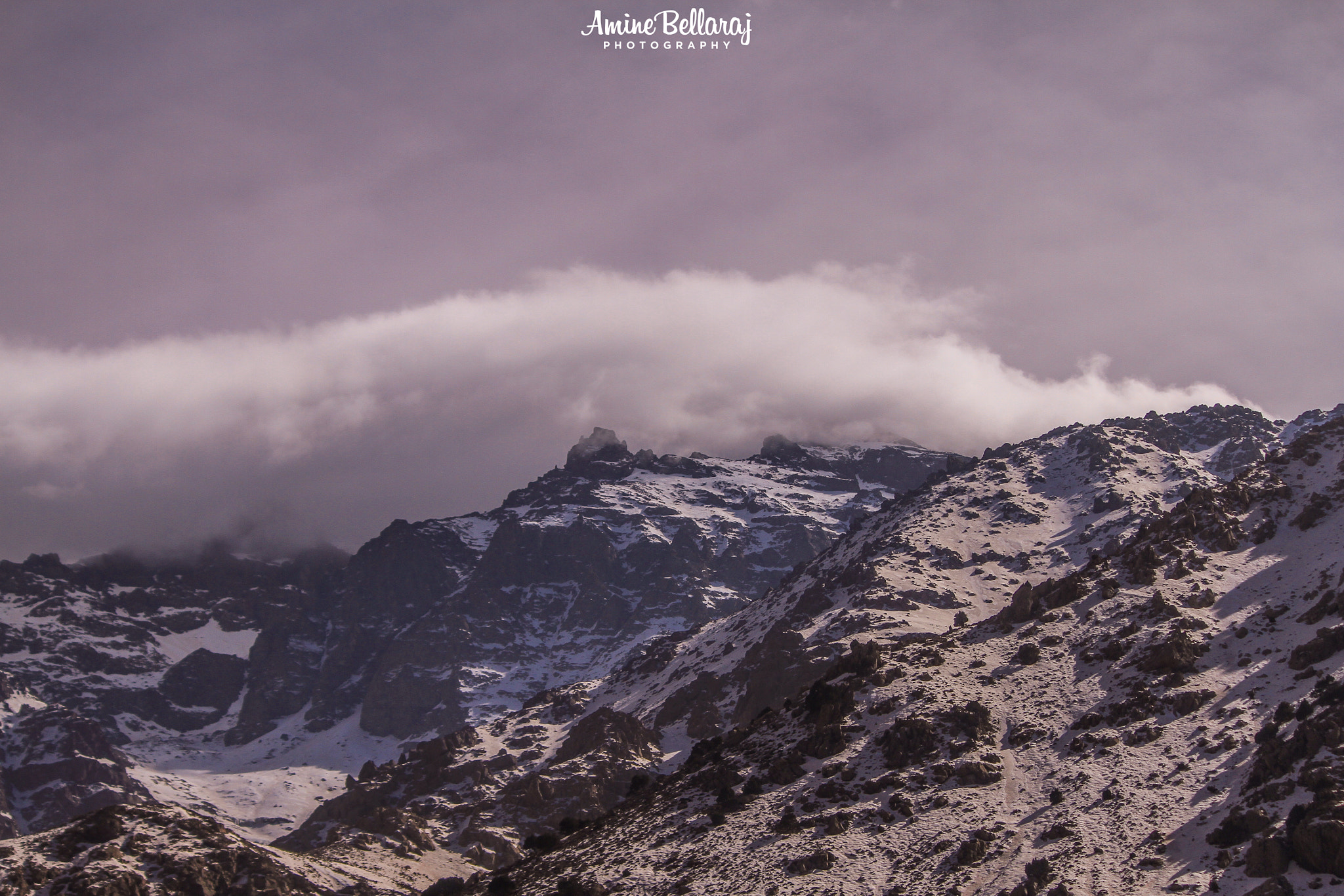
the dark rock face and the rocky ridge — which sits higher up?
the rocky ridge

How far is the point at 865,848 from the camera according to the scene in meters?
119

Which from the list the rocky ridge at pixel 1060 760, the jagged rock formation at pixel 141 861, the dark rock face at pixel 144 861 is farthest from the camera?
the dark rock face at pixel 144 861

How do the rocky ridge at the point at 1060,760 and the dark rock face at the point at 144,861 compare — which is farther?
the dark rock face at the point at 144,861

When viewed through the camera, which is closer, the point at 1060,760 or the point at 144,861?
the point at 1060,760

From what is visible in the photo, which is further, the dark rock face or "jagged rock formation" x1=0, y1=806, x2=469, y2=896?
the dark rock face

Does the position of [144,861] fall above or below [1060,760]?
below

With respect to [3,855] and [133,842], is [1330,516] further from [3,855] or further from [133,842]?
[3,855]

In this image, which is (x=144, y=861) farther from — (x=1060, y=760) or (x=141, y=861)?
(x=1060, y=760)

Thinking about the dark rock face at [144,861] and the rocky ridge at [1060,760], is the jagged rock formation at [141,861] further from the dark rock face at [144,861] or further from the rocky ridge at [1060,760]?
the rocky ridge at [1060,760]

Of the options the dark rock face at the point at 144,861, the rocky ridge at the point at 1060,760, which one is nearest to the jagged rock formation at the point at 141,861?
the dark rock face at the point at 144,861

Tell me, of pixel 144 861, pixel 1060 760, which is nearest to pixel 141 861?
pixel 144 861

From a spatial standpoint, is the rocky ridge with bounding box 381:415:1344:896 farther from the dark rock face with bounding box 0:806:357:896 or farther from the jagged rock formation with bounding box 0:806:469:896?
the jagged rock formation with bounding box 0:806:469:896

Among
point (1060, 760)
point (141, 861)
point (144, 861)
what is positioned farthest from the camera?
point (144, 861)

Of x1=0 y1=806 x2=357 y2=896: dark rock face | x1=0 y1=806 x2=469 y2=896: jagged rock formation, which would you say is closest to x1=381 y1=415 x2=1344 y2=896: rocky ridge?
x1=0 y1=806 x2=357 y2=896: dark rock face
